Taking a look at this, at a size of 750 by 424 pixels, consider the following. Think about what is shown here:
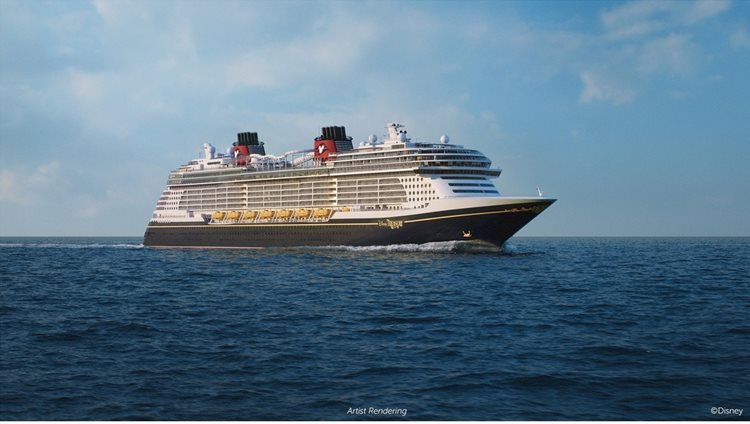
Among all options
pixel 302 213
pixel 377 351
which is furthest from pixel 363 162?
pixel 377 351

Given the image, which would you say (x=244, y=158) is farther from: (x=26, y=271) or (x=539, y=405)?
(x=539, y=405)

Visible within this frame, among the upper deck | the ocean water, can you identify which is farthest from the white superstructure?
the ocean water

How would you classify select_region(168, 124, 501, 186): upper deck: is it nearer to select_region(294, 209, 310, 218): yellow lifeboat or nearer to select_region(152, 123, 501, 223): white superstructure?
select_region(152, 123, 501, 223): white superstructure

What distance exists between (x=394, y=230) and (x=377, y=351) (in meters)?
43.2

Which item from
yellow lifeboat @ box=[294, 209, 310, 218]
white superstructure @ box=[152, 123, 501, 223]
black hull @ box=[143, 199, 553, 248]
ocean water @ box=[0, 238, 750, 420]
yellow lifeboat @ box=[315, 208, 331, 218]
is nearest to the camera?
ocean water @ box=[0, 238, 750, 420]

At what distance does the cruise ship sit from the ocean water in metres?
23.0

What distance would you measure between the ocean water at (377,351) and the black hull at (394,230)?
2182 centimetres

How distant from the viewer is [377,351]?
742 inches

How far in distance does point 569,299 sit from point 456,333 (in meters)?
10.0

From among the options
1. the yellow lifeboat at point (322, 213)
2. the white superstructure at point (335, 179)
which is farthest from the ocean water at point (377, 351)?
the yellow lifeboat at point (322, 213)

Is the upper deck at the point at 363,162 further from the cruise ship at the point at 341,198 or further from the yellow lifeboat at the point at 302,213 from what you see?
the yellow lifeboat at the point at 302,213

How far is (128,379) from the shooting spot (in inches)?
642

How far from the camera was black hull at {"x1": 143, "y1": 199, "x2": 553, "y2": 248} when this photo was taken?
189 ft

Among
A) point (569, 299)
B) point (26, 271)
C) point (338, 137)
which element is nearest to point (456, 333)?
point (569, 299)
